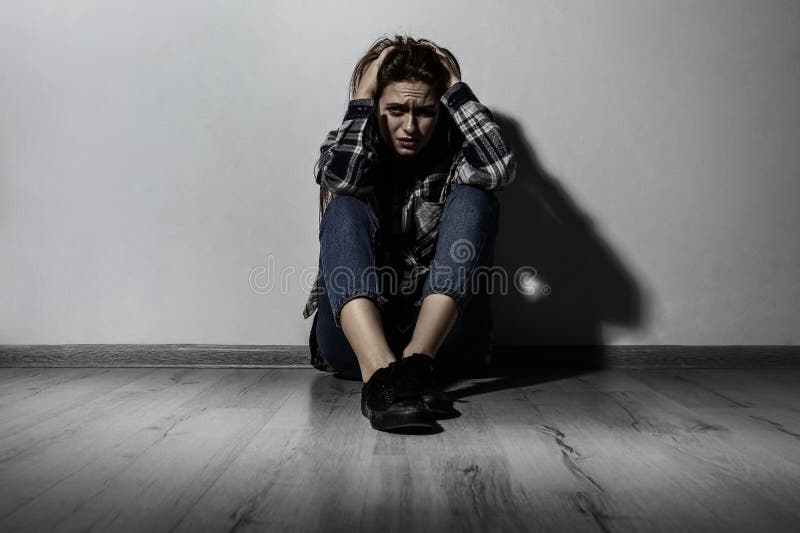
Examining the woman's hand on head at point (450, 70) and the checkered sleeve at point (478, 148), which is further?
the woman's hand on head at point (450, 70)

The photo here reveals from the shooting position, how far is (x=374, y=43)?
2133 mm

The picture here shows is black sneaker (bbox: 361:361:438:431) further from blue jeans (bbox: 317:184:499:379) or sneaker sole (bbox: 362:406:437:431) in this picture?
blue jeans (bbox: 317:184:499:379)

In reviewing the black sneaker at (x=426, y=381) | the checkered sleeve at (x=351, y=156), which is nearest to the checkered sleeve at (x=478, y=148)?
the checkered sleeve at (x=351, y=156)

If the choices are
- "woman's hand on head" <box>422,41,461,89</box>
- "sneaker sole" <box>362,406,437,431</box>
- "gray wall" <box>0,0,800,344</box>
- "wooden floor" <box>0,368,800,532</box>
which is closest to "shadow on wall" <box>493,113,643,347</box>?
"gray wall" <box>0,0,800,344</box>

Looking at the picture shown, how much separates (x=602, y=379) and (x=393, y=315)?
599 mm

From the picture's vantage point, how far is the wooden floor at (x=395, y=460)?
37.0 inches

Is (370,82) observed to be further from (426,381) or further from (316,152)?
(426,381)

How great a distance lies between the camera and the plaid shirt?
1740 mm

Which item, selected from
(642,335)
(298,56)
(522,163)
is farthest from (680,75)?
(298,56)

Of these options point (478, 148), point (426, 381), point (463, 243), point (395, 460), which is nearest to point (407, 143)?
point (478, 148)

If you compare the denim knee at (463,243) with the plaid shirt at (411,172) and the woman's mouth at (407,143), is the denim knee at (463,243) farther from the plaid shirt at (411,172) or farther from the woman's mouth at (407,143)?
the woman's mouth at (407,143)

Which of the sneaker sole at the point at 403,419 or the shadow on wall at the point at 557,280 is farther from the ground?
the shadow on wall at the point at 557,280

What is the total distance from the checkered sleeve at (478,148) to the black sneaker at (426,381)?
0.48m

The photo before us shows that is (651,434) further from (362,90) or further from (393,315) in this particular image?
(362,90)
